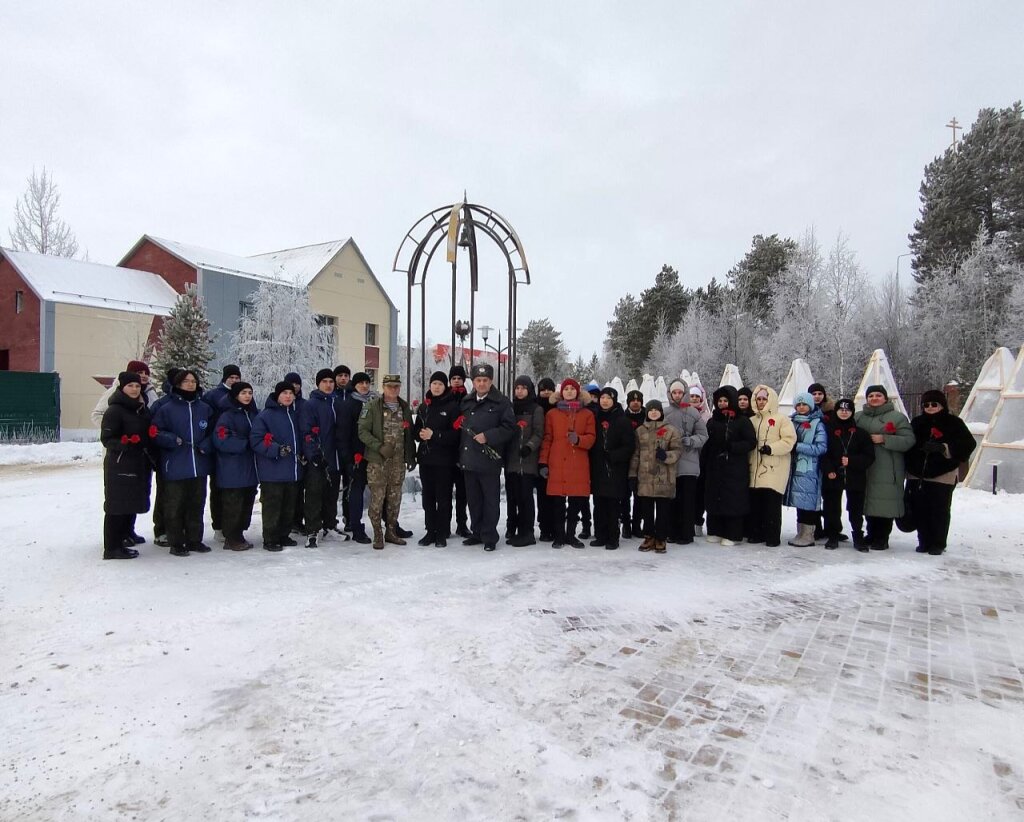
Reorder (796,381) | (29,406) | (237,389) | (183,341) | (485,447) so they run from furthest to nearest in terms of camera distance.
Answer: (29,406)
(183,341)
(796,381)
(485,447)
(237,389)

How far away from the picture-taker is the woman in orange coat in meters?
6.65

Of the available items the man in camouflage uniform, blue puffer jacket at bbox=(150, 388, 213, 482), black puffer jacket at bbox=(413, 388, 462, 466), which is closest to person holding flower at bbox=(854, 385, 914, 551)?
black puffer jacket at bbox=(413, 388, 462, 466)

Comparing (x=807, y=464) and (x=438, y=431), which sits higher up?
(x=438, y=431)

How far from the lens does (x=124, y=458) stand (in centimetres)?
571

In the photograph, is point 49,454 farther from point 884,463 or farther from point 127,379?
point 884,463

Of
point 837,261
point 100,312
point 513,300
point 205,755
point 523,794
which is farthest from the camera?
point 837,261

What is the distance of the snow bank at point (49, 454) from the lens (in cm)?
1548

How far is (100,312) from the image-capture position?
24.2 meters

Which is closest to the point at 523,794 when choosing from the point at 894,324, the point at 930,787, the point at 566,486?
the point at 930,787

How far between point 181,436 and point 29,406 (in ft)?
64.7

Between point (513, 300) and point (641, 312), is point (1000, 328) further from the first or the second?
point (513, 300)

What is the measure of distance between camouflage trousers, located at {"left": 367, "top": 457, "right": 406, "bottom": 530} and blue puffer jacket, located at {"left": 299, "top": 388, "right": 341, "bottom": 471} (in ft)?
1.58

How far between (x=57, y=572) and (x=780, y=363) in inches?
1255

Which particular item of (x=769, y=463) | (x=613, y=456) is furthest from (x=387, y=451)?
(x=769, y=463)
